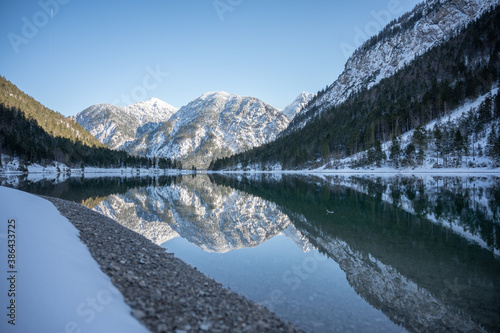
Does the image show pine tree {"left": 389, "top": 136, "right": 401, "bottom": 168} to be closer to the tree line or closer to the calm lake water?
the calm lake water

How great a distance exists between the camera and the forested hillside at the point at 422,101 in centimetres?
10056

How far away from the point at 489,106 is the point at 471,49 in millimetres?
87214

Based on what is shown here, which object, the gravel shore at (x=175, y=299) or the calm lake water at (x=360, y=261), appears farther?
the calm lake water at (x=360, y=261)

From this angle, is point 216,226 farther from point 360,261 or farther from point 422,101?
point 422,101

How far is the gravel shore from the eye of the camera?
229 inches

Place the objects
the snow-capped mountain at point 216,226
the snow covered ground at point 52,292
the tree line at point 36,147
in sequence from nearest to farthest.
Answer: the snow covered ground at point 52,292
the snow-capped mountain at point 216,226
the tree line at point 36,147

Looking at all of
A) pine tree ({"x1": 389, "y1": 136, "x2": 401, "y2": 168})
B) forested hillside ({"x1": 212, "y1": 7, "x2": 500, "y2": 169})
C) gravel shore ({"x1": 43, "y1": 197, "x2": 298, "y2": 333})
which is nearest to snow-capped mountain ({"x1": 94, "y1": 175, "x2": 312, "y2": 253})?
gravel shore ({"x1": 43, "y1": 197, "x2": 298, "y2": 333})

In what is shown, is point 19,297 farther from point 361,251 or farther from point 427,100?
point 427,100

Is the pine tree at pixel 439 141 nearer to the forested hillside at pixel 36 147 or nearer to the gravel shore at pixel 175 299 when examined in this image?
the gravel shore at pixel 175 299

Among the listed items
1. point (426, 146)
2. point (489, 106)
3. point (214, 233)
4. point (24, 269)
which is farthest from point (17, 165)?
point (489, 106)

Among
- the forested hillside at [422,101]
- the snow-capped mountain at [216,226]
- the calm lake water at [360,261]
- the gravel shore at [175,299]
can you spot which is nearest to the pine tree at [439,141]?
the forested hillside at [422,101]

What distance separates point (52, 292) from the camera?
555 cm

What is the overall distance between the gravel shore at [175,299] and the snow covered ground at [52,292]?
45 cm

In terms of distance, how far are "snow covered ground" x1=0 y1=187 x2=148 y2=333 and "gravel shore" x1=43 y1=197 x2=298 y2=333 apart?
449 mm
